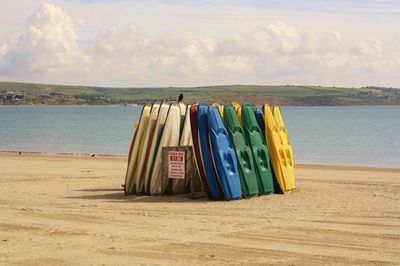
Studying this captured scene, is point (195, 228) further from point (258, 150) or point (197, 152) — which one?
point (258, 150)

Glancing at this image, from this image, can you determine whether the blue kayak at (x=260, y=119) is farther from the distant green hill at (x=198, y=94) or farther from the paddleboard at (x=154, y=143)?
the distant green hill at (x=198, y=94)

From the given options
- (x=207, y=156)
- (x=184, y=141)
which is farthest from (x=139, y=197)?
(x=207, y=156)

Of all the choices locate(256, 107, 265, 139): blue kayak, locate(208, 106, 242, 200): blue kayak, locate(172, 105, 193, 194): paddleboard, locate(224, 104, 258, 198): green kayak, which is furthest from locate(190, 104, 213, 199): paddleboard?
locate(256, 107, 265, 139): blue kayak

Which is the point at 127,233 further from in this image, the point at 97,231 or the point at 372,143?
the point at 372,143

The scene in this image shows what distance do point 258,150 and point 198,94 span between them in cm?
12777

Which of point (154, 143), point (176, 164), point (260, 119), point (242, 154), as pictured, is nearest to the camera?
point (176, 164)

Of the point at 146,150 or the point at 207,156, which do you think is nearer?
the point at 207,156

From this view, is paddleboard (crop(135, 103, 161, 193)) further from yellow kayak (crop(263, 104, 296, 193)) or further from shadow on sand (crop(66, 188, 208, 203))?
yellow kayak (crop(263, 104, 296, 193))

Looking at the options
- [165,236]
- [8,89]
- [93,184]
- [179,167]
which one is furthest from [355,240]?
[8,89]

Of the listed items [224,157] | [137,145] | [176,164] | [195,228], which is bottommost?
[195,228]

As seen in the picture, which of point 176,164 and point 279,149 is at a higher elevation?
point 279,149

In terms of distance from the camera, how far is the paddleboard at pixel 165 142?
13.6 meters

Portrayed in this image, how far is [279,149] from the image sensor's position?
46.7 feet

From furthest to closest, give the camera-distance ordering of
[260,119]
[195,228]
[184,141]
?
1. [260,119]
2. [184,141]
3. [195,228]
